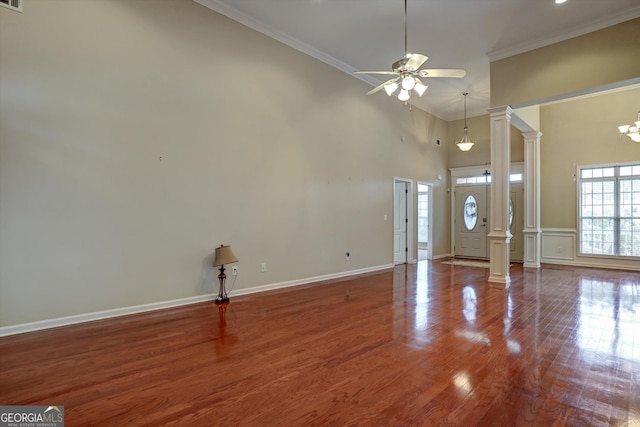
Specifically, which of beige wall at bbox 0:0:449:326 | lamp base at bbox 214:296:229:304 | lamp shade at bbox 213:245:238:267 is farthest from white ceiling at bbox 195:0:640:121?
lamp base at bbox 214:296:229:304

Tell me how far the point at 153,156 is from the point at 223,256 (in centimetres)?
154

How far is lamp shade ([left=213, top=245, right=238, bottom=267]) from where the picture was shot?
4.48 m

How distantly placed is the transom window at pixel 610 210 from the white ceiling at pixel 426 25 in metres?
4.00

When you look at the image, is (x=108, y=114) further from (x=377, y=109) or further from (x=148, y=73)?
(x=377, y=109)

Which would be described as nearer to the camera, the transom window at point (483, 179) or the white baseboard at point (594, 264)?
the white baseboard at point (594, 264)

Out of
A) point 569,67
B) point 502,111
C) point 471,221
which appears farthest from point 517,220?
point 569,67

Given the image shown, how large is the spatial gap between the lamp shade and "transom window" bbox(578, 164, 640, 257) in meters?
8.19

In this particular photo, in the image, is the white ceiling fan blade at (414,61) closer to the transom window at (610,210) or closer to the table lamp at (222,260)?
the table lamp at (222,260)

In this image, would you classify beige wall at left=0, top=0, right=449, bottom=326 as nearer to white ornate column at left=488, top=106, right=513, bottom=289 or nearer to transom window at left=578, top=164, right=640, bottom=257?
white ornate column at left=488, top=106, right=513, bottom=289

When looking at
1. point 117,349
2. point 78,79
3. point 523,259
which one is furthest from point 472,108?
point 117,349

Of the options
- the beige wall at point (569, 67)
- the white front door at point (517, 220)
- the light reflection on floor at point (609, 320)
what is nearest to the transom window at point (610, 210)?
the white front door at point (517, 220)

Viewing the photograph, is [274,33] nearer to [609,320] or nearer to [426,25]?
[426,25]

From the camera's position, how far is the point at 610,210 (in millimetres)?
7652

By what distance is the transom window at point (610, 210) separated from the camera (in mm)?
7391
